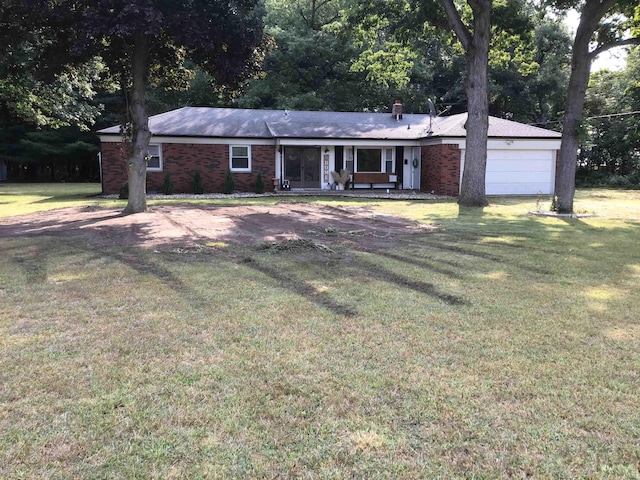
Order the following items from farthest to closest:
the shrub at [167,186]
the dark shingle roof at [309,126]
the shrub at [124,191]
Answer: the dark shingle roof at [309,126] < the shrub at [167,186] < the shrub at [124,191]

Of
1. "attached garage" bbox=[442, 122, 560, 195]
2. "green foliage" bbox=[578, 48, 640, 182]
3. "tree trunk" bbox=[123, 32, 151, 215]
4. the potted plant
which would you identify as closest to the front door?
the potted plant

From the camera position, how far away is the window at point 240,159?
2200cm

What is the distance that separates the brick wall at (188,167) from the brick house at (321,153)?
41 mm

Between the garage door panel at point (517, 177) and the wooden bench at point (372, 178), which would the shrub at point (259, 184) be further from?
the garage door panel at point (517, 177)

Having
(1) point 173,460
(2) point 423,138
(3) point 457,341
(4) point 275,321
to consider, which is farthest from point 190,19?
(2) point 423,138

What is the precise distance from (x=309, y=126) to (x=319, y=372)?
70.2 ft

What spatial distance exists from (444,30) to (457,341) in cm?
1709

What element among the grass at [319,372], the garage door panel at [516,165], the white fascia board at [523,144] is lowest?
the grass at [319,372]

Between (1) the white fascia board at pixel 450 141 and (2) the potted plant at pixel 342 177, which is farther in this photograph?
(2) the potted plant at pixel 342 177

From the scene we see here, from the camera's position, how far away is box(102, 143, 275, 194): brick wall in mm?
20625

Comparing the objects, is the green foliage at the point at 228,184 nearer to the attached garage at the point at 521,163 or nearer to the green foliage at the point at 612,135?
the attached garage at the point at 521,163

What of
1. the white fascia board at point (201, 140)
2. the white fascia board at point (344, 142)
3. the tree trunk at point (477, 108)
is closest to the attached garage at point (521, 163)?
the white fascia board at point (344, 142)

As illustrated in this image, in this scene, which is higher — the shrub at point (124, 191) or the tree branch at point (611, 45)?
the tree branch at point (611, 45)

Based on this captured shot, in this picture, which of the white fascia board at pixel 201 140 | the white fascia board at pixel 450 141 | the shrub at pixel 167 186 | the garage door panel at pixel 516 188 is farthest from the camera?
the garage door panel at pixel 516 188
